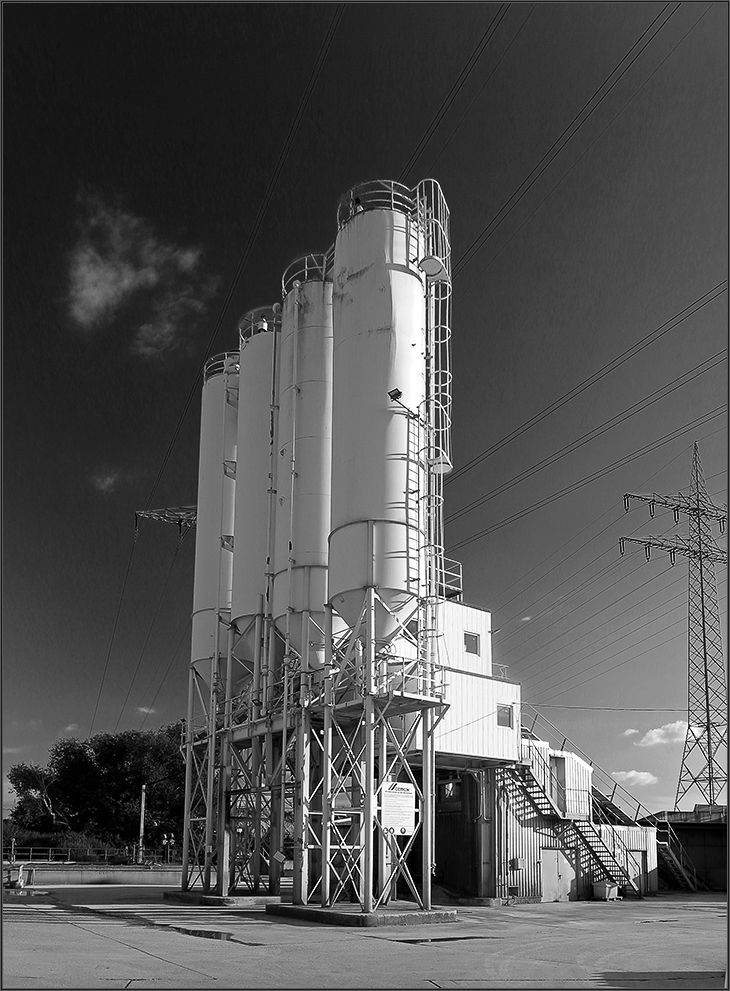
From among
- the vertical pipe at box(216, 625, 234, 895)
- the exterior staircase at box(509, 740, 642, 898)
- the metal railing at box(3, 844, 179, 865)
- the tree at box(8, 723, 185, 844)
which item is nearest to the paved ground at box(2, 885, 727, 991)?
the vertical pipe at box(216, 625, 234, 895)

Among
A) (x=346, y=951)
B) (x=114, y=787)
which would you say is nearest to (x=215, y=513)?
(x=346, y=951)

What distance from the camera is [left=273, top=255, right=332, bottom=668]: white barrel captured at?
31.5 metres

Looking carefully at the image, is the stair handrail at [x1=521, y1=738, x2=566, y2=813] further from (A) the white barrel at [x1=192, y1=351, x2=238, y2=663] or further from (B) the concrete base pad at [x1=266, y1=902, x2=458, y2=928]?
(B) the concrete base pad at [x1=266, y1=902, x2=458, y2=928]

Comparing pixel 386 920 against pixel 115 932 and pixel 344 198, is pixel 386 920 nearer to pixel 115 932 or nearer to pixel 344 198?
pixel 115 932

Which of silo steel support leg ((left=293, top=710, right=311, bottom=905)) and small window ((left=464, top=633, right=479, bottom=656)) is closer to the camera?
silo steel support leg ((left=293, top=710, right=311, bottom=905))

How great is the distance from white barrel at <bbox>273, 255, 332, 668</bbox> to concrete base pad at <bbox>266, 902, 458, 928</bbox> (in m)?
7.59

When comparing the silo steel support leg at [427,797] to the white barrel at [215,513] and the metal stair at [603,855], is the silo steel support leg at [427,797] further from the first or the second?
the metal stair at [603,855]

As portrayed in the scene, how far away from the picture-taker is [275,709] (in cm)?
3222

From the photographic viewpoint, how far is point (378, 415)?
28234mm

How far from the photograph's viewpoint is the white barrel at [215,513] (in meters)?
39.9

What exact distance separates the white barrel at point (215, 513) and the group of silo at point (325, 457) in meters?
0.08

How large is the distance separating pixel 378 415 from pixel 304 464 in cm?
514

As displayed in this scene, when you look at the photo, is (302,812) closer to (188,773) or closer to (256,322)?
(188,773)

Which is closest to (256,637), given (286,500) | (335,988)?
(286,500)
